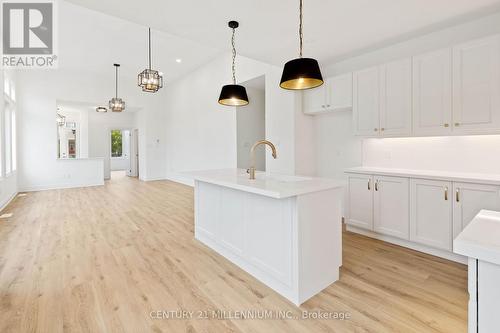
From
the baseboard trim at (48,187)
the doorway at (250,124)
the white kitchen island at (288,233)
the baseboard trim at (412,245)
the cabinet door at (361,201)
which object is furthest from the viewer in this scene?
the baseboard trim at (48,187)

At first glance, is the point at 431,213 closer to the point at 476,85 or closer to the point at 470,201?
the point at 470,201

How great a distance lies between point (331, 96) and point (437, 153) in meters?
1.67

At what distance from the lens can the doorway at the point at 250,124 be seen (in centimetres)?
597

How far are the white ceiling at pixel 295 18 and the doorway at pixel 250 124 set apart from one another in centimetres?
236

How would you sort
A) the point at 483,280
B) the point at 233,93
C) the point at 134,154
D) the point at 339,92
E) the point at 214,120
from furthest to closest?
1. the point at 134,154
2. the point at 214,120
3. the point at 339,92
4. the point at 233,93
5. the point at 483,280

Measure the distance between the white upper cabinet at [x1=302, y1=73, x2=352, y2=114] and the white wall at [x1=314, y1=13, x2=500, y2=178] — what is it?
33 centimetres

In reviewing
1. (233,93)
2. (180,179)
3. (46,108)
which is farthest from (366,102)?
(46,108)

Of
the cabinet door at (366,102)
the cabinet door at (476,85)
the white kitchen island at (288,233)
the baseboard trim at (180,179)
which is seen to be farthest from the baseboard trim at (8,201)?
the cabinet door at (476,85)

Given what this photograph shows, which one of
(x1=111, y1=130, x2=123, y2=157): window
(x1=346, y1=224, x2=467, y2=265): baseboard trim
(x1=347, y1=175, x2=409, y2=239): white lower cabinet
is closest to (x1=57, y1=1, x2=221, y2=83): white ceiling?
(x1=347, y1=175, x2=409, y2=239): white lower cabinet

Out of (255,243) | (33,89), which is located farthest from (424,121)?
(33,89)

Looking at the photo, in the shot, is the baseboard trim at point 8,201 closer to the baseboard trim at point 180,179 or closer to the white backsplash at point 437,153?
the baseboard trim at point 180,179

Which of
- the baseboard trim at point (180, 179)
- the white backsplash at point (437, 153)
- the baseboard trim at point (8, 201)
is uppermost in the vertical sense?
the white backsplash at point (437, 153)

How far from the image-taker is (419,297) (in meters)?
2.07

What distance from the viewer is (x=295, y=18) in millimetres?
2869
